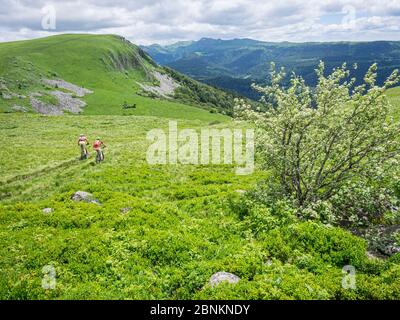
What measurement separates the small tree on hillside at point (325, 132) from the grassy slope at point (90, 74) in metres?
86.7

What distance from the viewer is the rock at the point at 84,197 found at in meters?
20.6

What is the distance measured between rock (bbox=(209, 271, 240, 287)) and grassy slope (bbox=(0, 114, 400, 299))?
12.1 inches

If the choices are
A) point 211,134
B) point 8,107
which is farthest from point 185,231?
point 8,107

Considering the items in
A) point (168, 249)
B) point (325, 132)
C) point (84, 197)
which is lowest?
point (168, 249)

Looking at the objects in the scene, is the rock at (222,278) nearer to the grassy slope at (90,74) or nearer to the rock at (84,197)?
the rock at (84,197)

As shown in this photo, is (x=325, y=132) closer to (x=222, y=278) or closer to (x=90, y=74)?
(x=222, y=278)

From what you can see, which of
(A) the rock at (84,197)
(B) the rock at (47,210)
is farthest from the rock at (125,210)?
(B) the rock at (47,210)

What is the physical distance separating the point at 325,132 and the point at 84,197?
1463cm

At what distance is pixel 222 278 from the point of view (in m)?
12.5

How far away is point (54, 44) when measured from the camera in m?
181

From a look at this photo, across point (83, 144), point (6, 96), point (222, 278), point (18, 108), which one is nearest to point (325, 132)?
point (222, 278)

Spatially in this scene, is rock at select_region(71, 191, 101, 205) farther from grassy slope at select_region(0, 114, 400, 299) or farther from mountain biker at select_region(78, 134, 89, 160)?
mountain biker at select_region(78, 134, 89, 160)
